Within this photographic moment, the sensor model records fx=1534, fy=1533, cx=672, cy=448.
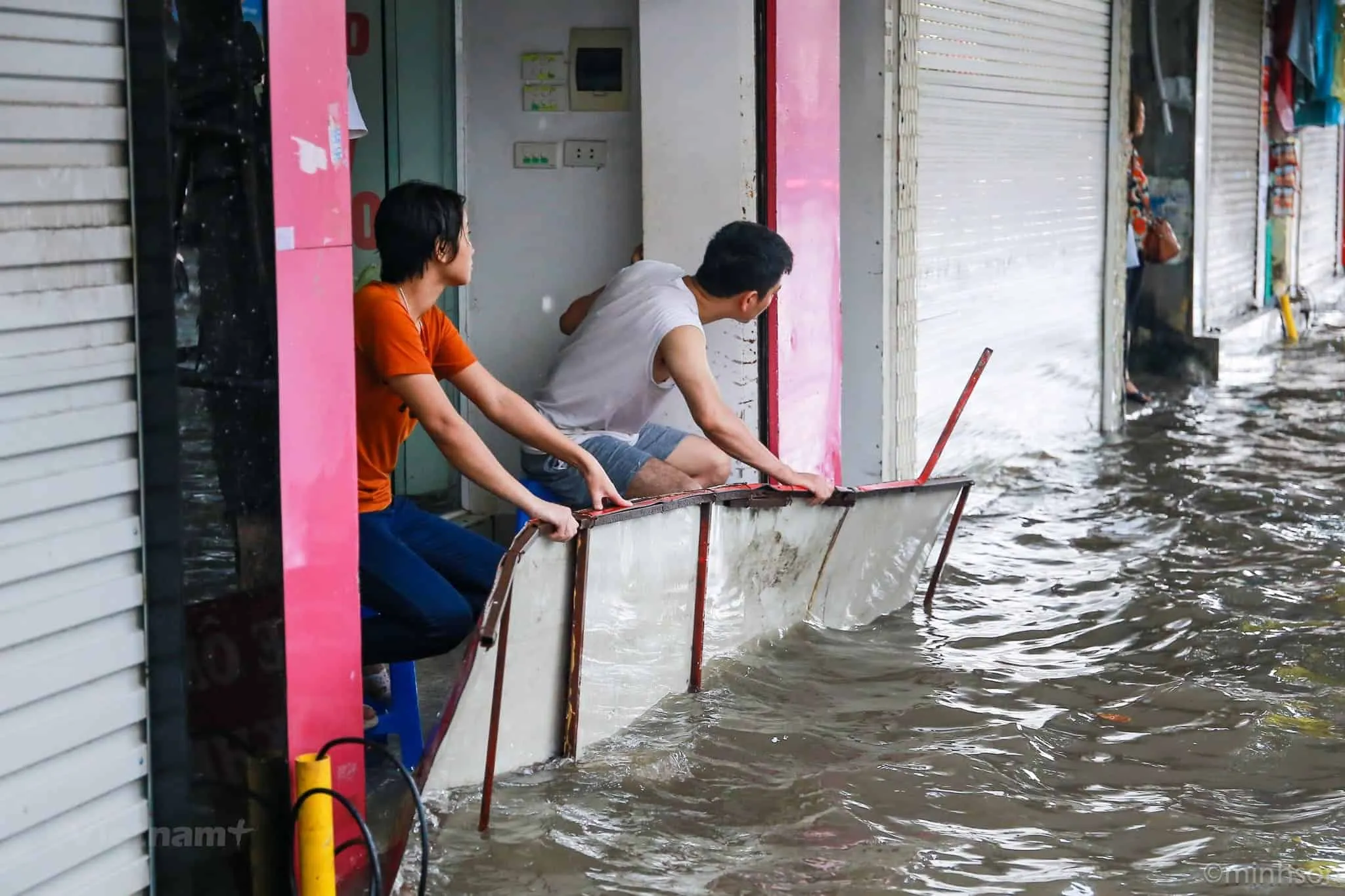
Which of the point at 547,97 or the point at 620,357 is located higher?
the point at 547,97

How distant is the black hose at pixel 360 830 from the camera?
3162 mm

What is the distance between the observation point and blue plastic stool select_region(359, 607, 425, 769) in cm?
429

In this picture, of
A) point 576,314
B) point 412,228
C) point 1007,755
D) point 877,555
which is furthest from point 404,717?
point 576,314

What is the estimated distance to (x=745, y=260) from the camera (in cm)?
531

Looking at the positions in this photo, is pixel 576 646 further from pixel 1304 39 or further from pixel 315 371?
pixel 1304 39

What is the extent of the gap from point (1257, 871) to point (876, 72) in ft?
14.1

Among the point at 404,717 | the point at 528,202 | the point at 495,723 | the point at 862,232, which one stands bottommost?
the point at 404,717

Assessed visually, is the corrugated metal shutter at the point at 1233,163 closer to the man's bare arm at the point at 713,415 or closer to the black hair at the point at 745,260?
the black hair at the point at 745,260

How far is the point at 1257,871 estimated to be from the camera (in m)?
3.79

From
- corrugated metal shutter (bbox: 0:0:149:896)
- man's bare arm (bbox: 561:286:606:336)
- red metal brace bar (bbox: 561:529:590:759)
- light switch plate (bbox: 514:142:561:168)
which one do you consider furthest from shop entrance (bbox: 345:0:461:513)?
corrugated metal shutter (bbox: 0:0:149:896)

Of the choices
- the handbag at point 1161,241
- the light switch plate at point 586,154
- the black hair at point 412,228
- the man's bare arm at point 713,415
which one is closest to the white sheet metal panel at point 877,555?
the man's bare arm at point 713,415

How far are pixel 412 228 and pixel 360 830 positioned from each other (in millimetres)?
1642

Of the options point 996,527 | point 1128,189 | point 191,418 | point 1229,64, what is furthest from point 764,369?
point 1229,64

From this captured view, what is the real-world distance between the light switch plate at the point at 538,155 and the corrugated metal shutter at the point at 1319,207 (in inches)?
530
